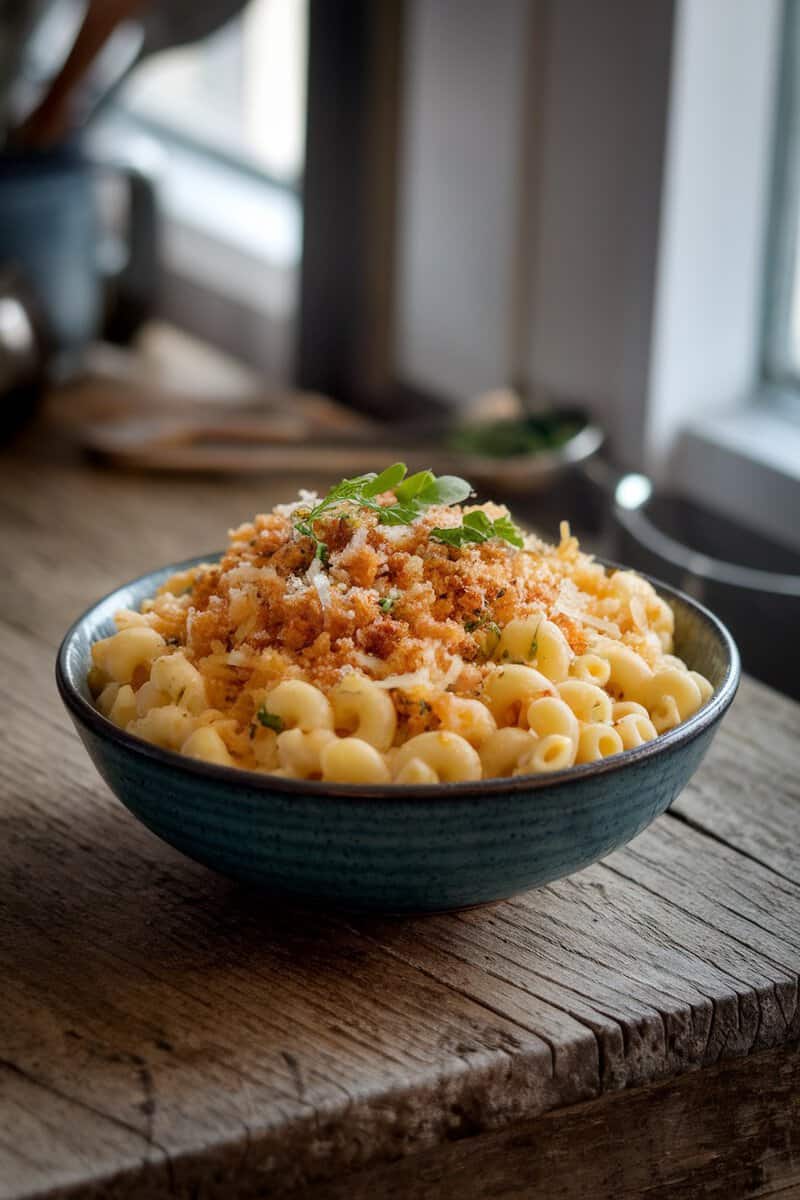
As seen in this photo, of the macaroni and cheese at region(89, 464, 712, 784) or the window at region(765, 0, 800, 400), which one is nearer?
the macaroni and cheese at region(89, 464, 712, 784)

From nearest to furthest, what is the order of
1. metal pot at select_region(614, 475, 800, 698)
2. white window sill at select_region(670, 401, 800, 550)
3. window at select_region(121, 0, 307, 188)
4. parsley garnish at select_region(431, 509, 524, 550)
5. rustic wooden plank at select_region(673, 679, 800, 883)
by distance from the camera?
parsley garnish at select_region(431, 509, 524, 550) → rustic wooden plank at select_region(673, 679, 800, 883) → metal pot at select_region(614, 475, 800, 698) → white window sill at select_region(670, 401, 800, 550) → window at select_region(121, 0, 307, 188)

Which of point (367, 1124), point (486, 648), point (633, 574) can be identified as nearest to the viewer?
point (367, 1124)

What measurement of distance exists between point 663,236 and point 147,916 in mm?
967

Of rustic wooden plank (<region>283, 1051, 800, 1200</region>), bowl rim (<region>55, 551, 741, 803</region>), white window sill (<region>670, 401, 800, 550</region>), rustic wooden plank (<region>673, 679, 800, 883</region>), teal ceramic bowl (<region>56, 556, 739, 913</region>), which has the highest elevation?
bowl rim (<region>55, 551, 741, 803</region>)

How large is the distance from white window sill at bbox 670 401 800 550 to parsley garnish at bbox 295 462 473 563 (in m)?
0.71

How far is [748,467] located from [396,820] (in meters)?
0.92

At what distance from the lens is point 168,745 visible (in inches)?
31.5

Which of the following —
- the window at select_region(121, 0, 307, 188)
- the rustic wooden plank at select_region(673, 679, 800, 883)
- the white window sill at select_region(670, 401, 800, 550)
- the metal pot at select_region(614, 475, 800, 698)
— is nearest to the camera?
the rustic wooden plank at select_region(673, 679, 800, 883)

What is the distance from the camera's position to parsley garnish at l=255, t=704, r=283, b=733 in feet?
2.56

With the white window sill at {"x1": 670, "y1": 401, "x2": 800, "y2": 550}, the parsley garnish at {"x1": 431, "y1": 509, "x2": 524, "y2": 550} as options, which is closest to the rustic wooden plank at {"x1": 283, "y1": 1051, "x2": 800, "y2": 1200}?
the parsley garnish at {"x1": 431, "y1": 509, "x2": 524, "y2": 550}

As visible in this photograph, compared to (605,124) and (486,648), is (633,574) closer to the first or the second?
(486,648)

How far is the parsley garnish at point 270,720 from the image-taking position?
78cm

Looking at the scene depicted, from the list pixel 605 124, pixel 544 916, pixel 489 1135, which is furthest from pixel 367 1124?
pixel 605 124

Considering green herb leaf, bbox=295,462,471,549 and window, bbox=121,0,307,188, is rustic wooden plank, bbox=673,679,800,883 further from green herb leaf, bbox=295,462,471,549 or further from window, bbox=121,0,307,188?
window, bbox=121,0,307,188
